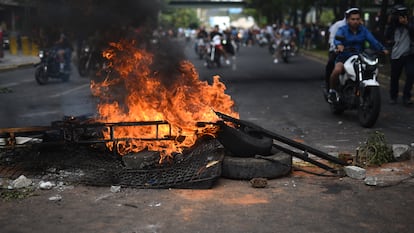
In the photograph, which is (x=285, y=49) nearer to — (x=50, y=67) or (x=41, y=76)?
(x=50, y=67)

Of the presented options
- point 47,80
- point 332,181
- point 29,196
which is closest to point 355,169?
point 332,181

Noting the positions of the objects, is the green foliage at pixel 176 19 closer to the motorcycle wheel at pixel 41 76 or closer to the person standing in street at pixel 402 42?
the motorcycle wheel at pixel 41 76

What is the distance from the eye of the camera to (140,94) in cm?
636

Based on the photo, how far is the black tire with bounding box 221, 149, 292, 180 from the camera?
5547 millimetres

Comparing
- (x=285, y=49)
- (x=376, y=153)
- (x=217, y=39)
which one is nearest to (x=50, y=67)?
(x=217, y=39)

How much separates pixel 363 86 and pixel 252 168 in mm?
3688

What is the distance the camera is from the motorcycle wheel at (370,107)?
27.0ft

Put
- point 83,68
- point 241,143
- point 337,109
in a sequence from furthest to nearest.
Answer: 1. point 83,68
2. point 337,109
3. point 241,143

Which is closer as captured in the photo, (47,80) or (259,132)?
(259,132)

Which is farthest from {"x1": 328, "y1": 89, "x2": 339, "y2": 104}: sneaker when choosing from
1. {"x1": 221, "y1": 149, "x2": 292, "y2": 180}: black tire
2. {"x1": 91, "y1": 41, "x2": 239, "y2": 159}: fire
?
{"x1": 221, "y1": 149, "x2": 292, "y2": 180}: black tire

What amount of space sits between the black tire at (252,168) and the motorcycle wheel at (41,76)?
36.9 feet

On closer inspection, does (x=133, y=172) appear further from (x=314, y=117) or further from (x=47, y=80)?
(x=47, y=80)

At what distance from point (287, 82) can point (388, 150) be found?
1038 centimetres

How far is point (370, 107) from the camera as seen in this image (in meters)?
8.45
